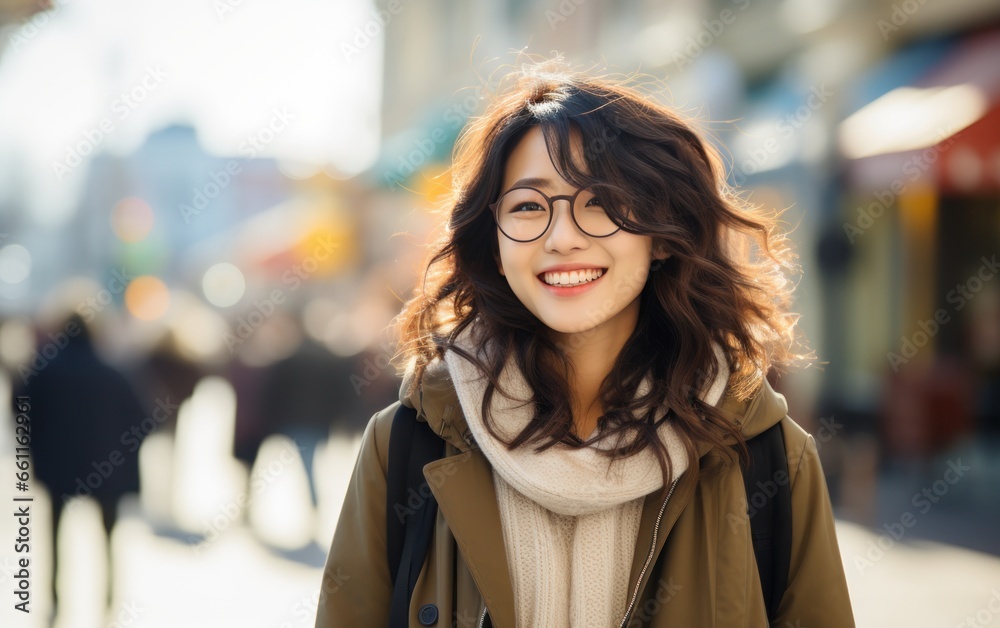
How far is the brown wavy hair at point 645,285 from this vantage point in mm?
2262

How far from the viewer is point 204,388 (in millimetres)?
23516

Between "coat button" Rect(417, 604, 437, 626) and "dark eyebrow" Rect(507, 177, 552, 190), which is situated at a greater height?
"dark eyebrow" Rect(507, 177, 552, 190)

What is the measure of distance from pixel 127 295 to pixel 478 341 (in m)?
28.1

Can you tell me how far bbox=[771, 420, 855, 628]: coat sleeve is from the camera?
2203 millimetres

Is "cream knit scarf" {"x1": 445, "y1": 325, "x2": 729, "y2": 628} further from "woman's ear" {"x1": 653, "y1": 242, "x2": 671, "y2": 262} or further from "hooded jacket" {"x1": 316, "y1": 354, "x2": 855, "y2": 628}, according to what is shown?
"woman's ear" {"x1": 653, "y1": 242, "x2": 671, "y2": 262}

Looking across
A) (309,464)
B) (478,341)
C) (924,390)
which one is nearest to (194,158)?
(309,464)

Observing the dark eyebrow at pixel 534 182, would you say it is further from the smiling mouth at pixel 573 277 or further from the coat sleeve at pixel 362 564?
the coat sleeve at pixel 362 564

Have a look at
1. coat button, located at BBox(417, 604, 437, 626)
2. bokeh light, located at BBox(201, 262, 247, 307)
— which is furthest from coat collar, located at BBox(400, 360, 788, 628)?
bokeh light, located at BBox(201, 262, 247, 307)

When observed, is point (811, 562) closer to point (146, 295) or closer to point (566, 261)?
point (566, 261)

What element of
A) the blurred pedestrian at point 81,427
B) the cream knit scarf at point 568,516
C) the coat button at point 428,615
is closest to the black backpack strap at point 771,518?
the cream knit scarf at point 568,516

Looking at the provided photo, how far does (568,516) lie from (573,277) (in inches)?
24.9

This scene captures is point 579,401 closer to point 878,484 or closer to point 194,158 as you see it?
point 878,484

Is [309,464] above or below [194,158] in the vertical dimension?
below

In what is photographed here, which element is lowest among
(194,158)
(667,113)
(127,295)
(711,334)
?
(711,334)
